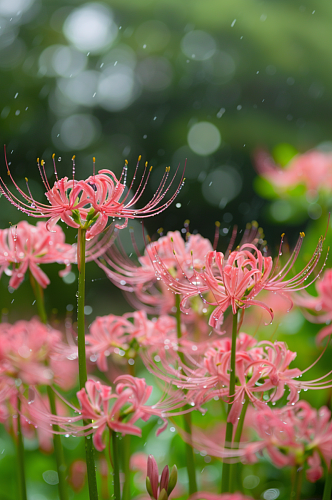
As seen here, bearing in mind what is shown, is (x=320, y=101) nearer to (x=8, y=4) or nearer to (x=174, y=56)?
(x=174, y=56)

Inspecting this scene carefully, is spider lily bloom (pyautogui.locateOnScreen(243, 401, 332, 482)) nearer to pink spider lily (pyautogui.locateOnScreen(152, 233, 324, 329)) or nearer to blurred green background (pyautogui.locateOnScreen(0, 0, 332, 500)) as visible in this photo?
pink spider lily (pyautogui.locateOnScreen(152, 233, 324, 329))

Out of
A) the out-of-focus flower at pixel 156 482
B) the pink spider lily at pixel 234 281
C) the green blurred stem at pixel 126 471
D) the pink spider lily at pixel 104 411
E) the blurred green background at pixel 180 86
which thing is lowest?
the green blurred stem at pixel 126 471

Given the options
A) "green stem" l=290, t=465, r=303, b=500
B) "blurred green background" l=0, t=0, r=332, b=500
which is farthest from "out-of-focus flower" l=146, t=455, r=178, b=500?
"blurred green background" l=0, t=0, r=332, b=500

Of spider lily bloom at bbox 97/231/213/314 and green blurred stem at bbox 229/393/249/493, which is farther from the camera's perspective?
spider lily bloom at bbox 97/231/213/314

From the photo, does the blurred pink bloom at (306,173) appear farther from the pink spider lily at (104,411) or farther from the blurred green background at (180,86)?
the pink spider lily at (104,411)

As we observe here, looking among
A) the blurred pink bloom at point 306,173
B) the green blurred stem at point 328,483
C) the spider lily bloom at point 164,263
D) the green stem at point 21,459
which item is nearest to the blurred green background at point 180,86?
the blurred pink bloom at point 306,173

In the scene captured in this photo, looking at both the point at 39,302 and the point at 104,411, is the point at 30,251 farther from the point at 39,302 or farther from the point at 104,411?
the point at 104,411

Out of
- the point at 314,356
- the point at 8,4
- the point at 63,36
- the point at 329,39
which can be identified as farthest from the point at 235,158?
the point at 314,356
